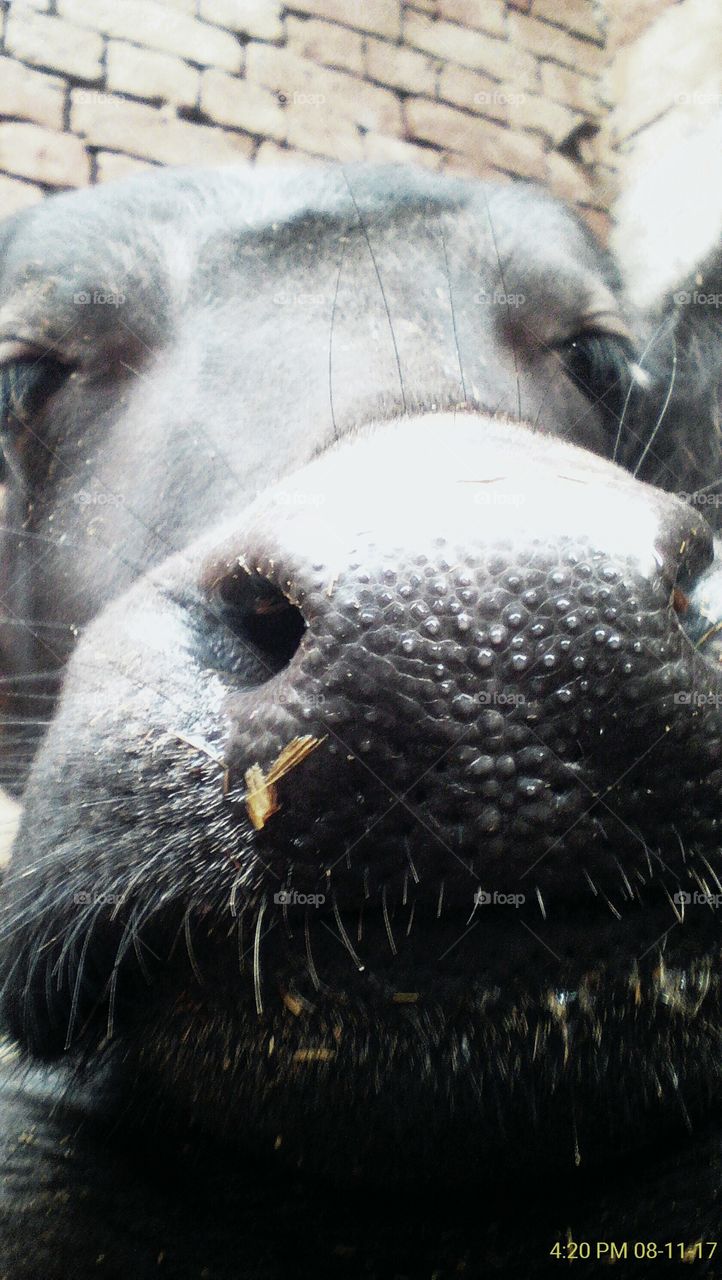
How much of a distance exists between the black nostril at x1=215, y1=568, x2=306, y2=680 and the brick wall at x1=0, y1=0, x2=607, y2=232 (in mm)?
2026

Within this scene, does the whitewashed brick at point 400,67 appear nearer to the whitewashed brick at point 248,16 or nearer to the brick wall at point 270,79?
the brick wall at point 270,79

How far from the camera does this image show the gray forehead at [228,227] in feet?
4.87

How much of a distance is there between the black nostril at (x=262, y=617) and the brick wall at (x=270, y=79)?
2.03 m

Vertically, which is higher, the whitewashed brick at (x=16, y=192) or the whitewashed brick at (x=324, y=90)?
the whitewashed brick at (x=324, y=90)

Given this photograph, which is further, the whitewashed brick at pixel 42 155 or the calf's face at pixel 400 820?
the whitewashed brick at pixel 42 155

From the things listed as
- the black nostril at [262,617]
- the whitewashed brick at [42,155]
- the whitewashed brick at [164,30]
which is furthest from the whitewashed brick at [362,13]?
the black nostril at [262,617]

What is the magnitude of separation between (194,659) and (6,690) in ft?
3.11

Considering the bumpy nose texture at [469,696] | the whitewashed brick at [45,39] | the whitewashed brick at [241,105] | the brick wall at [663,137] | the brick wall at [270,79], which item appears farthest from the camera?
the whitewashed brick at [241,105]

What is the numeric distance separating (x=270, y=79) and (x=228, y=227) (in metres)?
1.62

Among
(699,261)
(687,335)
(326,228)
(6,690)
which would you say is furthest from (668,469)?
(6,690)

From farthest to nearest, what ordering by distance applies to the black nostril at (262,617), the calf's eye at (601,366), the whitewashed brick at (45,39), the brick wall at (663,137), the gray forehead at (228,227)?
the whitewashed brick at (45,39)
the brick wall at (663,137)
the calf's eye at (601,366)
the gray forehead at (228,227)
the black nostril at (262,617)

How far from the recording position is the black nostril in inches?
30.7

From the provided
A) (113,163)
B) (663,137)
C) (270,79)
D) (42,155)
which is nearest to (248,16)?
(270,79)

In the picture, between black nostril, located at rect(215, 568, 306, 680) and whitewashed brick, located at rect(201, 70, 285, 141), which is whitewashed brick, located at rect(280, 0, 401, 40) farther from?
black nostril, located at rect(215, 568, 306, 680)
